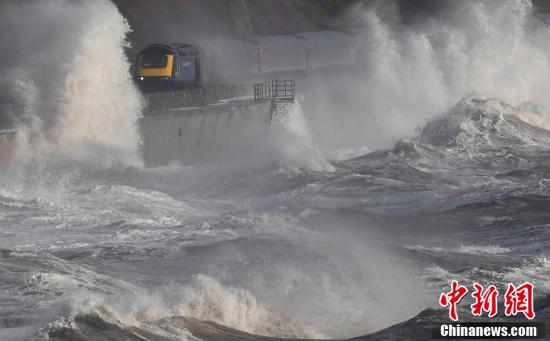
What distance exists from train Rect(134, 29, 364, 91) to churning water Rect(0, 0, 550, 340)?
12.6ft

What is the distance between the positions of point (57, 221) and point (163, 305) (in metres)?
7.12

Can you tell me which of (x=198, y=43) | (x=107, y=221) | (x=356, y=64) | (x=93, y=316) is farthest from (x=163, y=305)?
(x=356, y=64)

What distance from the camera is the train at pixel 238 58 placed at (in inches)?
1342

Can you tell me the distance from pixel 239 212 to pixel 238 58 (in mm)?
24280

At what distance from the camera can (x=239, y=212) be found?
20953mm

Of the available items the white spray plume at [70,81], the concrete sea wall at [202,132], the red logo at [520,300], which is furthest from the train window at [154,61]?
the red logo at [520,300]

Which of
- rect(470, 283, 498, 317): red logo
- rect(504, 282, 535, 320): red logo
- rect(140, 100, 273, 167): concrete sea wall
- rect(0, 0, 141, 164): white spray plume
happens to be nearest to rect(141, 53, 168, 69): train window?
rect(140, 100, 273, 167): concrete sea wall

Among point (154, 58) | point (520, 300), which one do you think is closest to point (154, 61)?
point (154, 58)

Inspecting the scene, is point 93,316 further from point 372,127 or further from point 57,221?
point 372,127

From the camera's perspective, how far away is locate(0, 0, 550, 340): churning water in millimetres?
12617

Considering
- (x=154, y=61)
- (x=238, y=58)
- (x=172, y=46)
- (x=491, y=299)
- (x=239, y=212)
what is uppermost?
(x=238, y=58)

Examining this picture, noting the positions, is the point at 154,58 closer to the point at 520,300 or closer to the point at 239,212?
the point at 239,212

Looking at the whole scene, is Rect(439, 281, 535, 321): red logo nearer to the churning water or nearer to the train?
the churning water

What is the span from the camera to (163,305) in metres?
12.0
